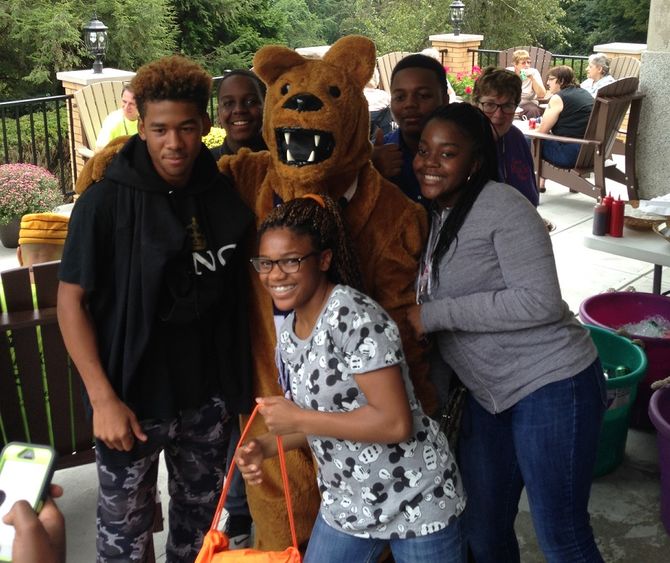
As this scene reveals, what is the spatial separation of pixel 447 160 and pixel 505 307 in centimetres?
45

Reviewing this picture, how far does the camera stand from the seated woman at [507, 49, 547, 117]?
1030 cm

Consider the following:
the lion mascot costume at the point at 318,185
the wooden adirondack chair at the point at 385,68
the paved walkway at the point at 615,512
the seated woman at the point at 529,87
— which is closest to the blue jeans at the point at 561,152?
the seated woman at the point at 529,87

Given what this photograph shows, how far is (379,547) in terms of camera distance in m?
2.07

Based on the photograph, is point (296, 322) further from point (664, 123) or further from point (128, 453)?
point (664, 123)

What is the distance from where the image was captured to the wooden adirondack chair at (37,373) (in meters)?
2.94

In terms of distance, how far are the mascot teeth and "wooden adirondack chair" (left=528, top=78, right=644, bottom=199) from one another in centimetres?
529

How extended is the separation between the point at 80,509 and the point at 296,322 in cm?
184

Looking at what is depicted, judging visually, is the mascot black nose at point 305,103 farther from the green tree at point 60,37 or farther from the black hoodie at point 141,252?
the green tree at point 60,37

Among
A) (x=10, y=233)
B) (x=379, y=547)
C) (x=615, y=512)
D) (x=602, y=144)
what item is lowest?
(x=615, y=512)

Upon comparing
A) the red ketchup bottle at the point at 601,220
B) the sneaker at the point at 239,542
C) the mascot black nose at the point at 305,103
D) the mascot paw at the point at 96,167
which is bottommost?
the sneaker at the point at 239,542

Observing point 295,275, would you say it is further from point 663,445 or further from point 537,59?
point 537,59

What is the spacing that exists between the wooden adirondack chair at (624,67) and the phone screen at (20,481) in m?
12.4

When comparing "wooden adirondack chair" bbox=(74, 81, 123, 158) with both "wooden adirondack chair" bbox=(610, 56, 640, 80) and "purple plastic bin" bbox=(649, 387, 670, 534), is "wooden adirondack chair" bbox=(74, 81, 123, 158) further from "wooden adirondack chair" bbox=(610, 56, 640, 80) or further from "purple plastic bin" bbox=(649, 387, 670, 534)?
"wooden adirondack chair" bbox=(610, 56, 640, 80)

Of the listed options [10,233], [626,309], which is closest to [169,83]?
[626,309]
